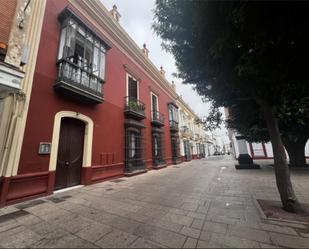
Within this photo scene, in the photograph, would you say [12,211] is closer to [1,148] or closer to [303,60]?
[1,148]

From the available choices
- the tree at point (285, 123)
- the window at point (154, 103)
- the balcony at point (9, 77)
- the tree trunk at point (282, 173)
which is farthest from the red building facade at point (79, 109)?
the tree trunk at point (282, 173)

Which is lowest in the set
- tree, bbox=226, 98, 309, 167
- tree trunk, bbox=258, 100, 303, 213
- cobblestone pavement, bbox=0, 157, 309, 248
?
cobblestone pavement, bbox=0, 157, 309, 248

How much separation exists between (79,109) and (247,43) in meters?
6.03

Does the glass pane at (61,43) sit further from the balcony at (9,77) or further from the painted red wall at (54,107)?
the balcony at (9,77)

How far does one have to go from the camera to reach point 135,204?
4332 millimetres

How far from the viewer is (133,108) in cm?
976

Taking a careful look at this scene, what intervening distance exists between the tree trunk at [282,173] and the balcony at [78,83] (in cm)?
595

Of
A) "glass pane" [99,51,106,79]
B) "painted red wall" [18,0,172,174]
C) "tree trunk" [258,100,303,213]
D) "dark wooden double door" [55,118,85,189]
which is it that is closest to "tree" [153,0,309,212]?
"tree trunk" [258,100,303,213]

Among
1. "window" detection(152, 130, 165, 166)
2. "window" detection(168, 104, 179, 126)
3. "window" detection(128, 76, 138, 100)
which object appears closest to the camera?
"window" detection(128, 76, 138, 100)

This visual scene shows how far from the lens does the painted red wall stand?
493 centimetres

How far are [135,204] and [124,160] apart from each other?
15.3ft

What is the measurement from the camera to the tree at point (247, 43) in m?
2.46

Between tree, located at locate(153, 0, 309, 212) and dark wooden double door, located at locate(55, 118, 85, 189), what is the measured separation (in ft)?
15.6

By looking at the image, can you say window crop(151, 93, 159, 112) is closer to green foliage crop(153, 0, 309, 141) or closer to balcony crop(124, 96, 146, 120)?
balcony crop(124, 96, 146, 120)
